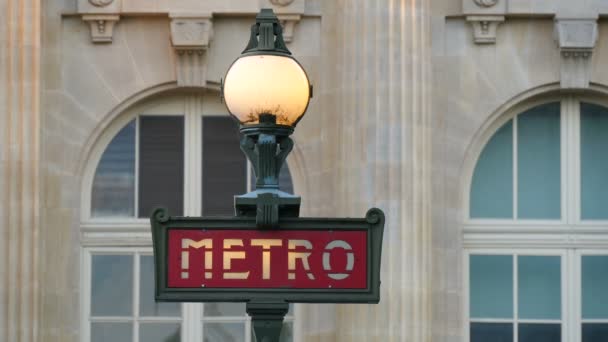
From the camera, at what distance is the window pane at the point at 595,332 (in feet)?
62.8

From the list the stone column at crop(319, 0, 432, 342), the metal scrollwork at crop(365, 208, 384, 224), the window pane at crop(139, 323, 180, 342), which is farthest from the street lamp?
the window pane at crop(139, 323, 180, 342)

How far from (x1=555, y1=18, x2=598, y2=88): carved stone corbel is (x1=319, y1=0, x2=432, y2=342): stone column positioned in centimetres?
152

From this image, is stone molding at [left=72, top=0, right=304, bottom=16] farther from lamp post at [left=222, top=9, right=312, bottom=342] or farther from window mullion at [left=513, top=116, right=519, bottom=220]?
lamp post at [left=222, top=9, right=312, bottom=342]

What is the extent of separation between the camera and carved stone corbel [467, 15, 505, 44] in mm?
18906

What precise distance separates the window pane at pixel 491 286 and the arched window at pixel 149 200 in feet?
6.84

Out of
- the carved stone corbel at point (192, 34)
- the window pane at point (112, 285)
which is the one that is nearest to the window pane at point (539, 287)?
the carved stone corbel at point (192, 34)

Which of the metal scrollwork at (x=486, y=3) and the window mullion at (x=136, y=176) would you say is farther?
the window mullion at (x=136, y=176)

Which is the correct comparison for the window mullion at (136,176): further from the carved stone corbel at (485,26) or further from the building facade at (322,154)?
the carved stone corbel at (485,26)

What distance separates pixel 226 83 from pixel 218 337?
9.83m

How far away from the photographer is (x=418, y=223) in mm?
18031

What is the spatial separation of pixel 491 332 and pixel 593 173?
2102 mm

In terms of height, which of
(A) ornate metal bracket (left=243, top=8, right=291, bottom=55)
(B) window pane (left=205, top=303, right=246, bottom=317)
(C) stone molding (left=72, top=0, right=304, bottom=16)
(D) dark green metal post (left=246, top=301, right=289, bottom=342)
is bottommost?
(D) dark green metal post (left=246, top=301, right=289, bottom=342)

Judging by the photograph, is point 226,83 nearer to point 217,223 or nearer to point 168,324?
point 217,223

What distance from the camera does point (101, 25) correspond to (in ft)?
62.3
